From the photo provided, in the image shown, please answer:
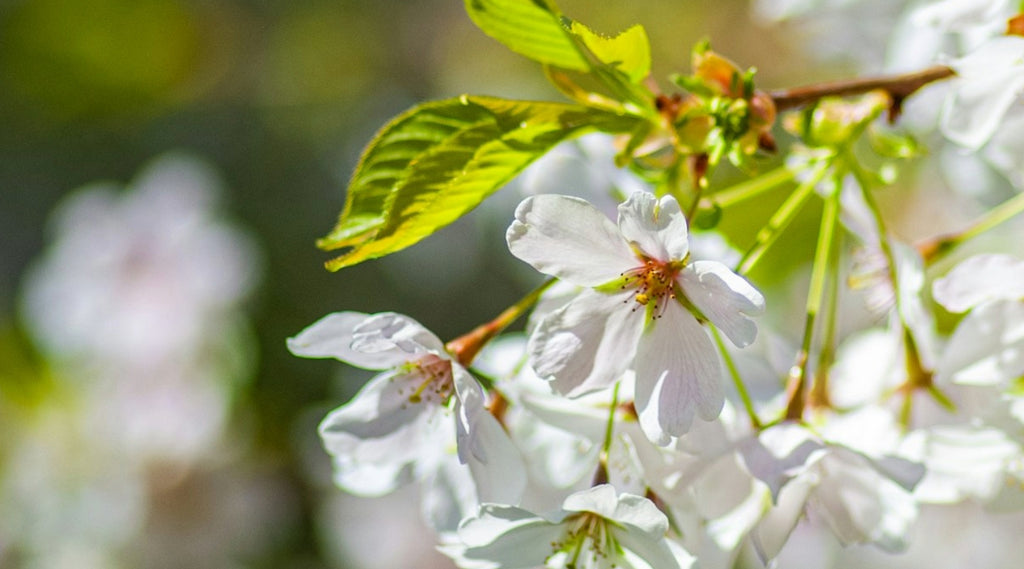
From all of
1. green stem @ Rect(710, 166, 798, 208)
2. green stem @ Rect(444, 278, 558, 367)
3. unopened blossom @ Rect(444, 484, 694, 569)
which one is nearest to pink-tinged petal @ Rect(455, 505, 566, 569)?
unopened blossom @ Rect(444, 484, 694, 569)

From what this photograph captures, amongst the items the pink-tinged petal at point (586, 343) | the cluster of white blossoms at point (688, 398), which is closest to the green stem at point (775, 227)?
the cluster of white blossoms at point (688, 398)

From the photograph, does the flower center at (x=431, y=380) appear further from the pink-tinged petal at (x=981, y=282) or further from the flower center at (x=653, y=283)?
the pink-tinged petal at (x=981, y=282)

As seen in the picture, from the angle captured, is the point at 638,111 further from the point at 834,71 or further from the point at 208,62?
the point at 208,62

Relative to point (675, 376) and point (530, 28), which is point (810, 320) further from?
point (530, 28)

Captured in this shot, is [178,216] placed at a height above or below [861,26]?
below

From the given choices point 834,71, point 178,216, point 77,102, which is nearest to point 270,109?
point 77,102

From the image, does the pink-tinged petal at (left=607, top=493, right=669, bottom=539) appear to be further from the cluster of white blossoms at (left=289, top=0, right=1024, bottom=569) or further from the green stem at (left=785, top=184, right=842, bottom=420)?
the green stem at (left=785, top=184, right=842, bottom=420)

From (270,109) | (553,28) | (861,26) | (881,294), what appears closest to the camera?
(553,28)
